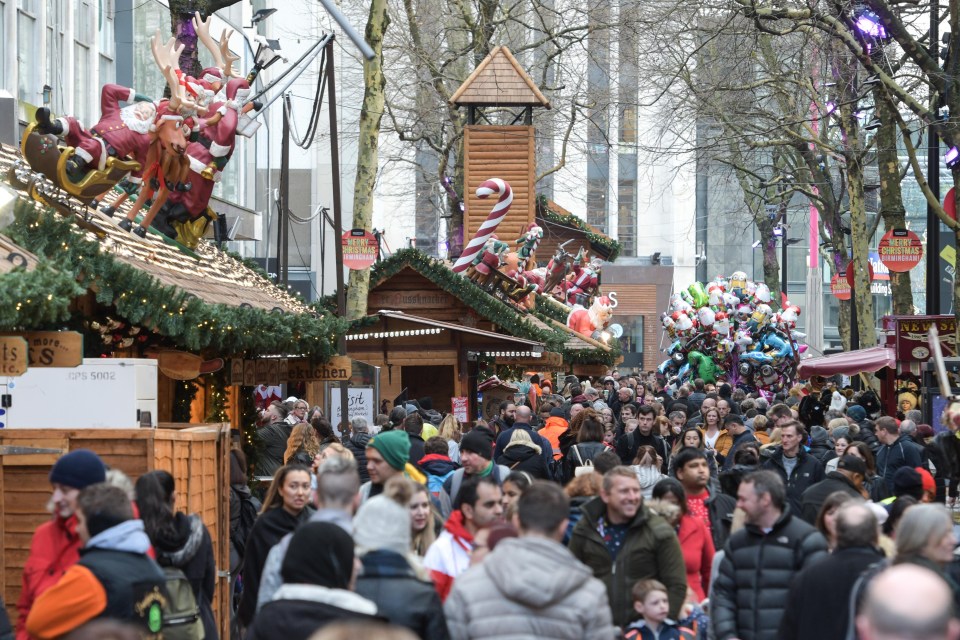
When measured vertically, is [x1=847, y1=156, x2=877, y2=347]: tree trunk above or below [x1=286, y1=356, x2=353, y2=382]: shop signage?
above

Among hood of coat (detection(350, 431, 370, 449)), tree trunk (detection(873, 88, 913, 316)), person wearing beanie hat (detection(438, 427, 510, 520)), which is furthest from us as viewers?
tree trunk (detection(873, 88, 913, 316))

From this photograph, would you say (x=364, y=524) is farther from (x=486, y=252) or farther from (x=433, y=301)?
(x=486, y=252)

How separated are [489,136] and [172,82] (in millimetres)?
21809

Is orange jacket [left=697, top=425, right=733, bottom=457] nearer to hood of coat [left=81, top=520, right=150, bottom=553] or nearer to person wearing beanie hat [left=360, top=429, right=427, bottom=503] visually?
person wearing beanie hat [left=360, top=429, right=427, bottom=503]

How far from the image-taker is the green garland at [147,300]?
11039 millimetres

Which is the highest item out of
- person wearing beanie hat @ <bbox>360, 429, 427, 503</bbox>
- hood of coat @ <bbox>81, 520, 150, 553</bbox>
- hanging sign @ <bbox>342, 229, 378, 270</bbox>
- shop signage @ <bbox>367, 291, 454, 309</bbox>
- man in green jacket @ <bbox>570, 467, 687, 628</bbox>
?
hanging sign @ <bbox>342, 229, 378, 270</bbox>

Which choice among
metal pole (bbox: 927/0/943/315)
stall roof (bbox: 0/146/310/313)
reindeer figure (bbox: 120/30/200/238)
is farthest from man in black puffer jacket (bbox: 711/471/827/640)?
metal pole (bbox: 927/0/943/315)

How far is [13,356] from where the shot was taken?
8.84 m

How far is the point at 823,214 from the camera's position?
36219 mm

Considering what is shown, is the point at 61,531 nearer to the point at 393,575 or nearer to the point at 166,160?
the point at 393,575

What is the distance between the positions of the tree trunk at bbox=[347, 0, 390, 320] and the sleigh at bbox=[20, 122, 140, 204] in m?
9.63

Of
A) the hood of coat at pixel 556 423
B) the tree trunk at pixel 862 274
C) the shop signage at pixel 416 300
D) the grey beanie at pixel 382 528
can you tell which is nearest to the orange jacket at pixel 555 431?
the hood of coat at pixel 556 423

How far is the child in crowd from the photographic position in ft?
23.8

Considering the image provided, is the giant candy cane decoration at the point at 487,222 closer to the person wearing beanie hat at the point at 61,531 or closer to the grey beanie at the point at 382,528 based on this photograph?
the person wearing beanie hat at the point at 61,531
